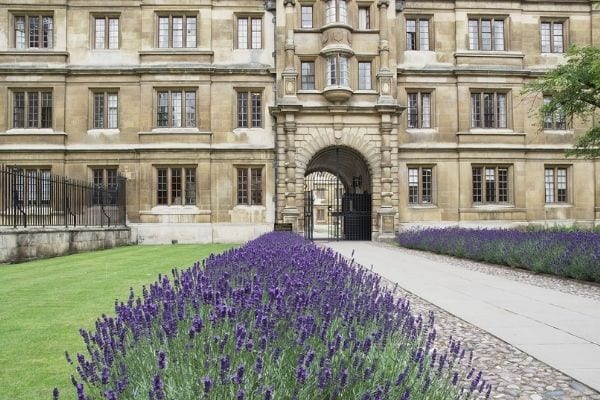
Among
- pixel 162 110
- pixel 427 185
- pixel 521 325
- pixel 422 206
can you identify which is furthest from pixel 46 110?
pixel 521 325

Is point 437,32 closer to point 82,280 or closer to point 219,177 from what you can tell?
point 219,177

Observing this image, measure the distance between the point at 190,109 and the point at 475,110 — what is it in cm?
1424

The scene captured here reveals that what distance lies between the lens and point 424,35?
25.5 m

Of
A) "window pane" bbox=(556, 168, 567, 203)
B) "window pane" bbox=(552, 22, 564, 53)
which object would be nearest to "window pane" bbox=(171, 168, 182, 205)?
"window pane" bbox=(556, 168, 567, 203)

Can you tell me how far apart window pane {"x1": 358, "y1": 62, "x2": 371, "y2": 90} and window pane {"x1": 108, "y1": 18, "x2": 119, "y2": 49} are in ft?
38.9

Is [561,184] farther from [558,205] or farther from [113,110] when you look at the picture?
[113,110]

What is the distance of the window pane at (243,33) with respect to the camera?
81.0 ft

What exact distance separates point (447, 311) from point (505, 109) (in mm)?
21335

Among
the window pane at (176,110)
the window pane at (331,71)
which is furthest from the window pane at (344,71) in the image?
the window pane at (176,110)

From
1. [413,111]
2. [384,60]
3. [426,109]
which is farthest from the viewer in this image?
[426,109]

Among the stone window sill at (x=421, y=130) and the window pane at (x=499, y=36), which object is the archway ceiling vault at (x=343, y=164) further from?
the window pane at (x=499, y=36)

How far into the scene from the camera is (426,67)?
2497cm

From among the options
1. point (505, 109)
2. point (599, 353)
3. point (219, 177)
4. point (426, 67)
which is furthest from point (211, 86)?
point (599, 353)

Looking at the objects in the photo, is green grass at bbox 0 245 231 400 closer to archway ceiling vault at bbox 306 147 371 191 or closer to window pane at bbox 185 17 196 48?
archway ceiling vault at bbox 306 147 371 191
